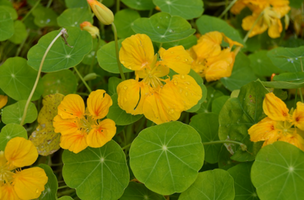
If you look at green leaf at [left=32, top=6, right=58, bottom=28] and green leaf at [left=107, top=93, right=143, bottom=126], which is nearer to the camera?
green leaf at [left=107, top=93, right=143, bottom=126]

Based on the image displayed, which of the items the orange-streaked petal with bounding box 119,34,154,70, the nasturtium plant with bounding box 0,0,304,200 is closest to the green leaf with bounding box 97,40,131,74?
the nasturtium plant with bounding box 0,0,304,200

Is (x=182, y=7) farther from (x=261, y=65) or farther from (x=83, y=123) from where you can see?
(x=83, y=123)

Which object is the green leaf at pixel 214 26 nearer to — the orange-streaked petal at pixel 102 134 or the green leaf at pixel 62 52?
the green leaf at pixel 62 52

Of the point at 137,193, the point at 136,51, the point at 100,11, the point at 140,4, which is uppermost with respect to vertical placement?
the point at 100,11

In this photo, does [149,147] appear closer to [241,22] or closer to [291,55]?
[291,55]

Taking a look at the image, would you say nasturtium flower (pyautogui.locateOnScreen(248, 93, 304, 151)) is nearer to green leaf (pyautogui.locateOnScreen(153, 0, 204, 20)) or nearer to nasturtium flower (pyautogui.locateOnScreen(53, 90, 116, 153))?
nasturtium flower (pyautogui.locateOnScreen(53, 90, 116, 153))

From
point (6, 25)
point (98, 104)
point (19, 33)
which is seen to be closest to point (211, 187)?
point (98, 104)
